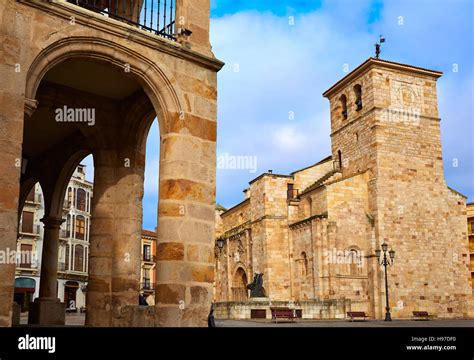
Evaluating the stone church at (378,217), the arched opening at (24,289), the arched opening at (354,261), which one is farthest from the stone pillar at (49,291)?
the arched opening at (24,289)

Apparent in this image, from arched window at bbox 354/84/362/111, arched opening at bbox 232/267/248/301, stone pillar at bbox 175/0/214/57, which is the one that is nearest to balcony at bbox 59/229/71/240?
arched opening at bbox 232/267/248/301

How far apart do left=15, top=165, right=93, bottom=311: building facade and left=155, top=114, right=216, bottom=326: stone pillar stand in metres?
36.9

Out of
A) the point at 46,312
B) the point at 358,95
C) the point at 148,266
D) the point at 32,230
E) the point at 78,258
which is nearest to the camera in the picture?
the point at 46,312

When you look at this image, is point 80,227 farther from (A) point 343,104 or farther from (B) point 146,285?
(A) point 343,104

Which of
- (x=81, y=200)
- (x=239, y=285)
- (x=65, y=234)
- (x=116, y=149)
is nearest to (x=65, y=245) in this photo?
(x=65, y=234)

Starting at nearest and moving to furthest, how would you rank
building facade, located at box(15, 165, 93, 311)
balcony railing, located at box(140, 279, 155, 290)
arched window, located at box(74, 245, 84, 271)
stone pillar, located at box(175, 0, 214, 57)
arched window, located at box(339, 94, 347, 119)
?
stone pillar, located at box(175, 0, 214, 57) → arched window, located at box(339, 94, 347, 119) → building facade, located at box(15, 165, 93, 311) → arched window, located at box(74, 245, 84, 271) → balcony railing, located at box(140, 279, 155, 290)

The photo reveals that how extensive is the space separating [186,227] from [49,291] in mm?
6102

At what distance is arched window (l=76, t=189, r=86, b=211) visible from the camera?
48737 millimetres

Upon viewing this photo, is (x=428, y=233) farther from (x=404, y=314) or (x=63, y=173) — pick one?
(x=63, y=173)

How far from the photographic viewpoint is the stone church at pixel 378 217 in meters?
33.1

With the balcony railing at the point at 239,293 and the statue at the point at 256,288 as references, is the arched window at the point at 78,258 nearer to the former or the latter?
the balcony railing at the point at 239,293

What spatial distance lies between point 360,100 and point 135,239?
29.1m

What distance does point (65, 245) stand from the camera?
156ft

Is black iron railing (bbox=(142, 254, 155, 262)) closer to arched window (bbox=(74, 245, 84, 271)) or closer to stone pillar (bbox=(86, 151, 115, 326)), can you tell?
arched window (bbox=(74, 245, 84, 271))
